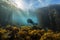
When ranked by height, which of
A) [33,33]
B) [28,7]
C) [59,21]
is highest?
[28,7]

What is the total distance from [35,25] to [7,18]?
717mm

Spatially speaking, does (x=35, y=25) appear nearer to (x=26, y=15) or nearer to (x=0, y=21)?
(x=26, y=15)

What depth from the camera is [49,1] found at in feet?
14.3

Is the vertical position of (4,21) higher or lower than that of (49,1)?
lower

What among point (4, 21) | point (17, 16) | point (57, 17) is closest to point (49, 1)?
point (57, 17)

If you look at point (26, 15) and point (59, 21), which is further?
point (26, 15)

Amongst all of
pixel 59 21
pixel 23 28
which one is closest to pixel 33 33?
pixel 23 28

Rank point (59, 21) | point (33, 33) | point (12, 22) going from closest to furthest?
point (33, 33)
point (59, 21)
point (12, 22)

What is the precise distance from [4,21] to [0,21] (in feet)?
0.32

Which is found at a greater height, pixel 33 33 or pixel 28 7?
pixel 28 7

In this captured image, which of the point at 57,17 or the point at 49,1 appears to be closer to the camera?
the point at 57,17

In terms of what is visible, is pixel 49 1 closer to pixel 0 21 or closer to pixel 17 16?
pixel 17 16

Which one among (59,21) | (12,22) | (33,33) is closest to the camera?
(33,33)

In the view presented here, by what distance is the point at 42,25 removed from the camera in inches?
167
